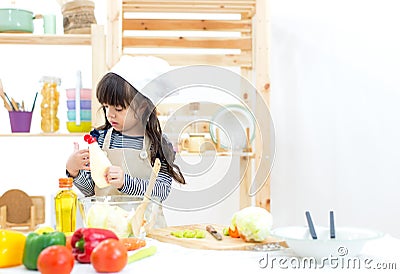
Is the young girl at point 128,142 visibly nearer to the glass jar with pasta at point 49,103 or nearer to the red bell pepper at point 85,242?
the red bell pepper at point 85,242

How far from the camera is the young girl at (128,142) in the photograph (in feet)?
5.73

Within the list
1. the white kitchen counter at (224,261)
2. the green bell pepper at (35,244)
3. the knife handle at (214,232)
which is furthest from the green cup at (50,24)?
the green bell pepper at (35,244)

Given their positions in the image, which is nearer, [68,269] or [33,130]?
[68,269]

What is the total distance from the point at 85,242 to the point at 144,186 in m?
0.67

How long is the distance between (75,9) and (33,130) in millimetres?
670

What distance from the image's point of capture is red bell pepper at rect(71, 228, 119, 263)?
109cm

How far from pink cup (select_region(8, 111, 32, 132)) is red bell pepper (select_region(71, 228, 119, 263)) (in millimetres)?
1620

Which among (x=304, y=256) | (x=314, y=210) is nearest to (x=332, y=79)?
(x=314, y=210)

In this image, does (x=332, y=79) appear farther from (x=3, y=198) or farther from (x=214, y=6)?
(x=3, y=198)

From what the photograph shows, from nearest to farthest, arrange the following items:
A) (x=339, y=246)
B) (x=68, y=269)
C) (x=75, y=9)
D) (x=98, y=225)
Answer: (x=68, y=269) → (x=339, y=246) → (x=98, y=225) → (x=75, y=9)

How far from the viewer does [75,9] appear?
2.61 meters

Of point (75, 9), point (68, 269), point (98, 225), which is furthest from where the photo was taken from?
point (75, 9)

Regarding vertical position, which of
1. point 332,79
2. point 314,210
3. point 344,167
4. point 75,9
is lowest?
point 314,210

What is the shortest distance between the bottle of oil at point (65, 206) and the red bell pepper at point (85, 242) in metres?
0.30
